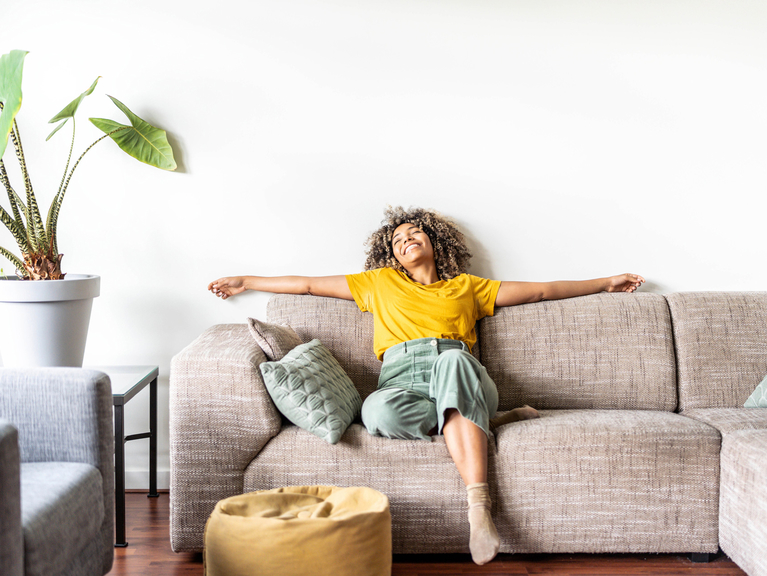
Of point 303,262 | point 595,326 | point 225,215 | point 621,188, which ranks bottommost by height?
point 595,326

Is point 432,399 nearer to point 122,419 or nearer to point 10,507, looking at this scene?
point 122,419

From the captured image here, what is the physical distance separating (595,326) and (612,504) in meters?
0.70

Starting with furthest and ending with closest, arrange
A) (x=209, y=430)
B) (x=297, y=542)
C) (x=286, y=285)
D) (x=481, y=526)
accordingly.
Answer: (x=286, y=285) < (x=209, y=430) < (x=481, y=526) < (x=297, y=542)

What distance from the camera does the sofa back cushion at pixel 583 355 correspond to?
7.10 feet

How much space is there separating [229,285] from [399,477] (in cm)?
107

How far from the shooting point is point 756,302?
228 cm

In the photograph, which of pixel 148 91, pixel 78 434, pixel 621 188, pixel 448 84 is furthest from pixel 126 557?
pixel 621 188

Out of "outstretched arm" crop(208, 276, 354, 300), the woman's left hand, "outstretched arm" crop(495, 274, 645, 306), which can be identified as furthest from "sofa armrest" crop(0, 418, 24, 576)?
the woman's left hand

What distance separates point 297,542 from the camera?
4.58 feet

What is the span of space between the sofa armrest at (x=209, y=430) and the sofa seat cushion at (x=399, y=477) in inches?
2.9

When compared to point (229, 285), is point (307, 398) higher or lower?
lower

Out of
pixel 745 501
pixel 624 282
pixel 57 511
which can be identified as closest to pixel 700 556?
pixel 745 501

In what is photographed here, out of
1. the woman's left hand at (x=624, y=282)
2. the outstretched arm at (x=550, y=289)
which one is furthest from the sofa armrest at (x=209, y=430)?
the woman's left hand at (x=624, y=282)

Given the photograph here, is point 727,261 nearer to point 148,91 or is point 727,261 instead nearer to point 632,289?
point 632,289
